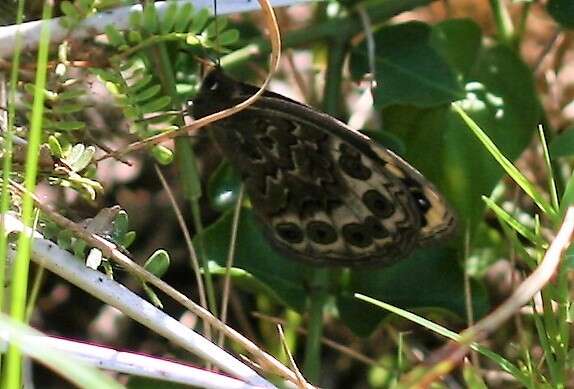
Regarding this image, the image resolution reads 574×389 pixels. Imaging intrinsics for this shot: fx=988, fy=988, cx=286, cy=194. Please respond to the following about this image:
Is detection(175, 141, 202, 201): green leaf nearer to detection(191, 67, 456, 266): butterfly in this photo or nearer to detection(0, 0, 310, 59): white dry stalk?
detection(191, 67, 456, 266): butterfly

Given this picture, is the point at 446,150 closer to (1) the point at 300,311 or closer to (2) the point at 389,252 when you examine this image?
(2) the point at 389,252

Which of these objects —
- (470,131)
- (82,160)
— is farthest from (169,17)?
(470,131)

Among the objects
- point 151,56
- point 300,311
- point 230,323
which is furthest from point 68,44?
point 230,323

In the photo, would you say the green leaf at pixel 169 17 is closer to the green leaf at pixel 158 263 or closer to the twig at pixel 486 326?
the green leaf at pixel 158 263

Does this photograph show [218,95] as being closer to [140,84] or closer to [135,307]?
[140,84]

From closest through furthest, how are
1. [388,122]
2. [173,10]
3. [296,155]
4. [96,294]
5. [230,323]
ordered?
[96,294]
[173,10]
[296,155]
[388,122]
[230,323]

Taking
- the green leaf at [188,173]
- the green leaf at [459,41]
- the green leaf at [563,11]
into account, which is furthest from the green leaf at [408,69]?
the green leaf at [188,173]
